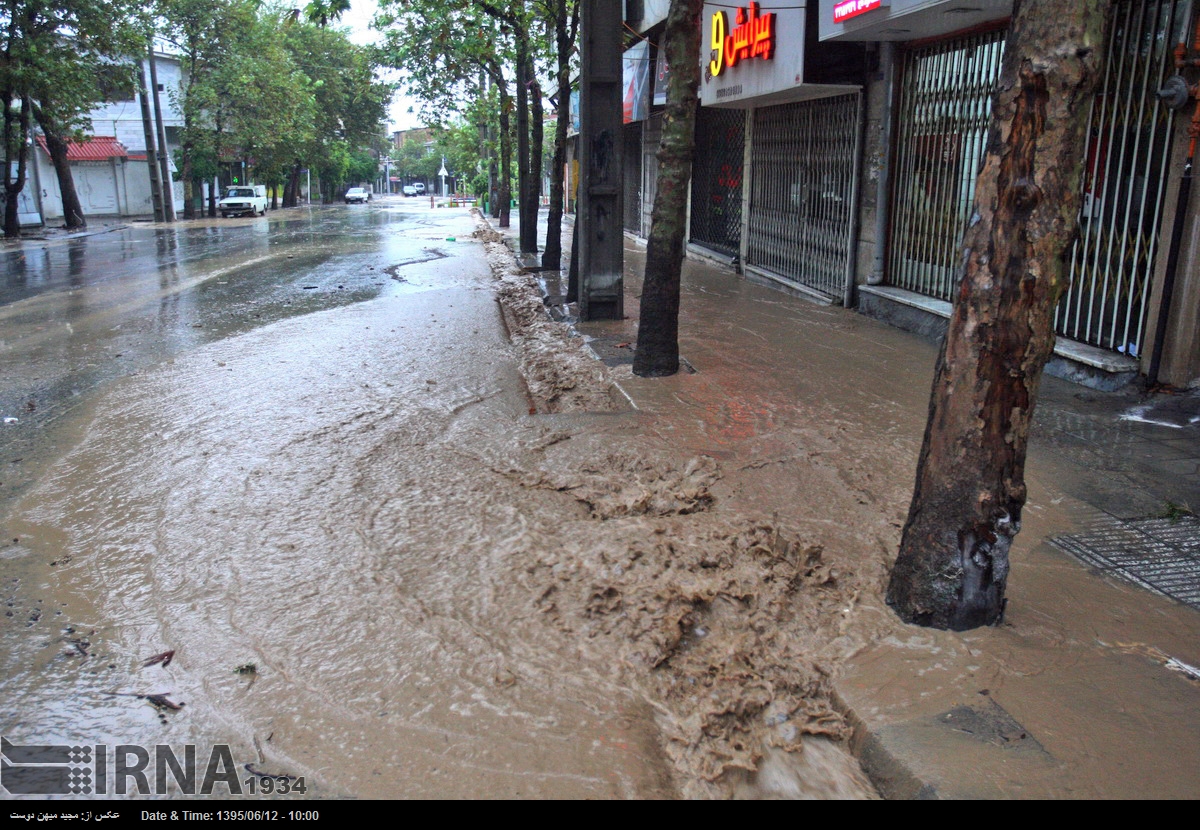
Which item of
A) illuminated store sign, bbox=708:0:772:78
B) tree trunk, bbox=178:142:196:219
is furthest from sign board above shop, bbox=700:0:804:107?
tree trunk, bbox=178:142:196:219

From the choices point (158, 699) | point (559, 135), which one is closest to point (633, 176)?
point (559, 135)

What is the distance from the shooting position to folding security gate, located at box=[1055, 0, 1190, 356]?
267 inches

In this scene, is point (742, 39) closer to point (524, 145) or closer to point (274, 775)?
point (524, 145)

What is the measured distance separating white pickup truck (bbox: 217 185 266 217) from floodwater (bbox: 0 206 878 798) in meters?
36.4

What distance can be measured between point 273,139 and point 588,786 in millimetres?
41217

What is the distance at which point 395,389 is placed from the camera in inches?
292

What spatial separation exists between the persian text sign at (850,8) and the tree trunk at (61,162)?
76.4ft

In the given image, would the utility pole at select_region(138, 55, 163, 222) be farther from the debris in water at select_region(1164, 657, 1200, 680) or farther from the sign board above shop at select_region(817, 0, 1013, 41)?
the debris in water at select_region(1164, 657, 1200, 680)

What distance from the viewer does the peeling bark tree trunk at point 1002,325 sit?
9.61ft

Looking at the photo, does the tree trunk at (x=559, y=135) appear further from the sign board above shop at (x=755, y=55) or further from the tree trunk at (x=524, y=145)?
the tree trunk at (x=524, y=145)

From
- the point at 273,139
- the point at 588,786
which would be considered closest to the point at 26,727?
the point at 588,786

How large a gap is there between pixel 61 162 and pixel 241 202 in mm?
12464

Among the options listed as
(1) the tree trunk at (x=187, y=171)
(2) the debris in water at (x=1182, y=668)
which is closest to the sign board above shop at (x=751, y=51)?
(2) the debris in water at (x=1182, y=668)

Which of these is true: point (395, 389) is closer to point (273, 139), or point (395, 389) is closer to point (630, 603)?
point (630, 603)
